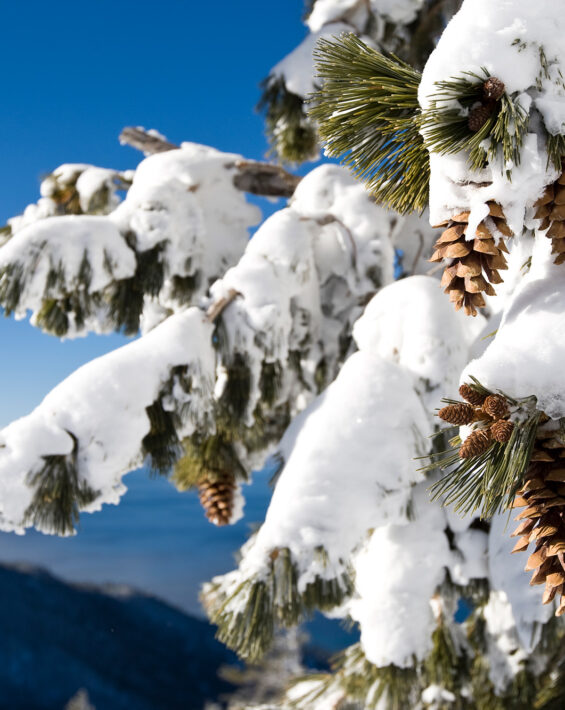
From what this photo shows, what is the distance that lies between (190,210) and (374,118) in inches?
62.3

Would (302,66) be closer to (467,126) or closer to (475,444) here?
(467,126)

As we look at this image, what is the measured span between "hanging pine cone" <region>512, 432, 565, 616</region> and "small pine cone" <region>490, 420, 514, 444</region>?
7 cm

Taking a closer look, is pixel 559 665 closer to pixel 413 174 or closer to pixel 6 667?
pixel 413 174

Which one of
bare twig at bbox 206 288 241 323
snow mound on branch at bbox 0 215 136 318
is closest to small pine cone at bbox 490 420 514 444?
bare twig at bbox 206 288 241 323

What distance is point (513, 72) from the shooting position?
0.81 m

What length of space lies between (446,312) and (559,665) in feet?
6.01

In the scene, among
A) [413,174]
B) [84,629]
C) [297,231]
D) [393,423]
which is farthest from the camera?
[84,629]

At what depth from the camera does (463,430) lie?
2.67 ft

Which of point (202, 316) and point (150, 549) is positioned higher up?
point (150, 549)

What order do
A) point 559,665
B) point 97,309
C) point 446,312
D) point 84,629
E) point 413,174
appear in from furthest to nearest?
1. point 84,629
2. point 559,665
3. point 97,309
4. point 446,312
5. point 413,174

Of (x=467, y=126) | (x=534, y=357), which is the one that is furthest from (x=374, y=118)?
(x=534, y=357)

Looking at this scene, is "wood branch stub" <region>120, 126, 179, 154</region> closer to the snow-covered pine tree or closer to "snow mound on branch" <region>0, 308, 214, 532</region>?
the snow-covered pine tree

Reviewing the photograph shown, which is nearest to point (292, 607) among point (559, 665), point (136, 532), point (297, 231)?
point (297, 231)

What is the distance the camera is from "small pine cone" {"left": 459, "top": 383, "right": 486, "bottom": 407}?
75 cm
